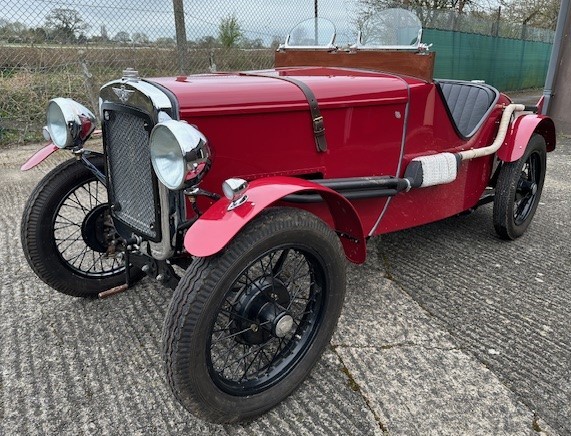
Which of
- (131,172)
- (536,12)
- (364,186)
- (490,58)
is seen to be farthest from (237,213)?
(536,12)

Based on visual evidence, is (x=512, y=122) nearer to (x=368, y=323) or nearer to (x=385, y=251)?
(x=385, y=251)

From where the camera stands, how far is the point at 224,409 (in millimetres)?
1745

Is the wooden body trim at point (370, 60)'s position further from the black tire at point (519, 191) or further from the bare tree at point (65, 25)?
the bare tree at point (65, 25)

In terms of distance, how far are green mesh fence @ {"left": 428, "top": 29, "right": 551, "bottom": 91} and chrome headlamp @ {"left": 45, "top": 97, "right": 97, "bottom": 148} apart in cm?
757

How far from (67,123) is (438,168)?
1.93m

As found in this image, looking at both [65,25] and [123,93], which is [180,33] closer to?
[65,25]

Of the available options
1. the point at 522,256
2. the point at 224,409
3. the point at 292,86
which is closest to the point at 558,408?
the point at 224,409

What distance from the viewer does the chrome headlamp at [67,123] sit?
7.72 feet

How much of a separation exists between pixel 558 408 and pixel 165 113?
6.29 feet

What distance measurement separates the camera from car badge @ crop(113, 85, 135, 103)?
2.04 meters

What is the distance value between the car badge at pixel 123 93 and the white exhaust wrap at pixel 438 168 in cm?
151

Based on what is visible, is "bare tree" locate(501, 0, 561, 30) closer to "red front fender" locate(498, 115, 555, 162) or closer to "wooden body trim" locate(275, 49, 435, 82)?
"red front fender" locate(498, 115, 555, 162)

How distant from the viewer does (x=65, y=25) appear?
5520 mm

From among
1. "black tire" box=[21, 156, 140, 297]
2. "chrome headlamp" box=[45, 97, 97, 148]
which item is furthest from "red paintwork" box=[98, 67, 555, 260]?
"black tire" box=[21, 156, 140, 297]
